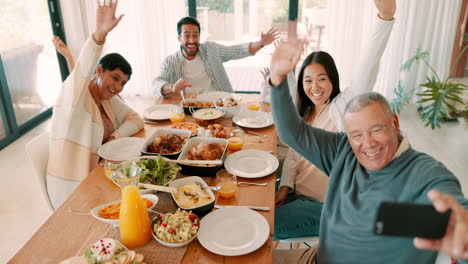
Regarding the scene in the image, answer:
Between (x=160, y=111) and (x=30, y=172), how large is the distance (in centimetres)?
163

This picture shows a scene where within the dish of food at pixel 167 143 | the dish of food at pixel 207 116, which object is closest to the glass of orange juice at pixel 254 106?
the dish of food at pixel 207 116

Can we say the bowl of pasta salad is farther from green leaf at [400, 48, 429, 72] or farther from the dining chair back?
green leaf at [400, 48, 429, 72]

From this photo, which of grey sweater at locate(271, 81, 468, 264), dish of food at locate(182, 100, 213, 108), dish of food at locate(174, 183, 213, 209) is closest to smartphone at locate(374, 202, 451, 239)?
grey sweater at locate(271, 81, 468, 264)

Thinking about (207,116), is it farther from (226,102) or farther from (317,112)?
(317,112)

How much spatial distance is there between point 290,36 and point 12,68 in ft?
12.6

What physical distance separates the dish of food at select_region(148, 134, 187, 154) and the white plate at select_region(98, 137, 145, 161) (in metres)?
0.10

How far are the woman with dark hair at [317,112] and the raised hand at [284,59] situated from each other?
671 mm

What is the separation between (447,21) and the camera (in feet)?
13.7

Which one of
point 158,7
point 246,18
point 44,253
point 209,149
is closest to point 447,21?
point 246,18

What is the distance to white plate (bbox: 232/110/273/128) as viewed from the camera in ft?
7.19

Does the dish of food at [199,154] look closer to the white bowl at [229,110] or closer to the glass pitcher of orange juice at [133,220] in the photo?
the glass pitcher of orange juice at [133,220]

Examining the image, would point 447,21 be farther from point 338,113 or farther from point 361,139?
point 361,139

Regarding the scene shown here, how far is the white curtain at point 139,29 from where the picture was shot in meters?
4.65

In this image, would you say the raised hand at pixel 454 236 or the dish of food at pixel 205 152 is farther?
the dish of food at pixel 205 152
